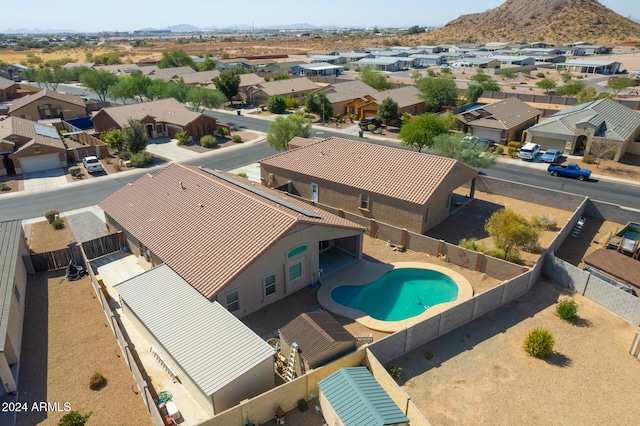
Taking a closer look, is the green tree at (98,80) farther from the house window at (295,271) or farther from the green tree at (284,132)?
the house window at (295,271)

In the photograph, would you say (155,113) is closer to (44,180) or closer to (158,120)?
(158,120)

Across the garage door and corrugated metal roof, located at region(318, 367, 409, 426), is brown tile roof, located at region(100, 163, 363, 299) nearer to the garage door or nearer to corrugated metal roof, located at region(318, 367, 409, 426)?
corrugated metal roof, located at region(318, 367, 409, 426)

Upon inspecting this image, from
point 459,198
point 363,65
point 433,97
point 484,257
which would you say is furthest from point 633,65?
point 484,257

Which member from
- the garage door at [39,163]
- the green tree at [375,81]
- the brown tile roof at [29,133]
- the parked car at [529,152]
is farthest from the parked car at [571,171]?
the garage door at [39,163]

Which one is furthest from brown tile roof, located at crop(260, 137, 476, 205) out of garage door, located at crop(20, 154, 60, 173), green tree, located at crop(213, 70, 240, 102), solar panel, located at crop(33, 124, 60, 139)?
green tree, located at crop(213, 70, 240, 102)

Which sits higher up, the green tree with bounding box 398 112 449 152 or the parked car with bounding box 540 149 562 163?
the green tree with bounding box 398 112 449 152

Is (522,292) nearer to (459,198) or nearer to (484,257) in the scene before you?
(484,257)
